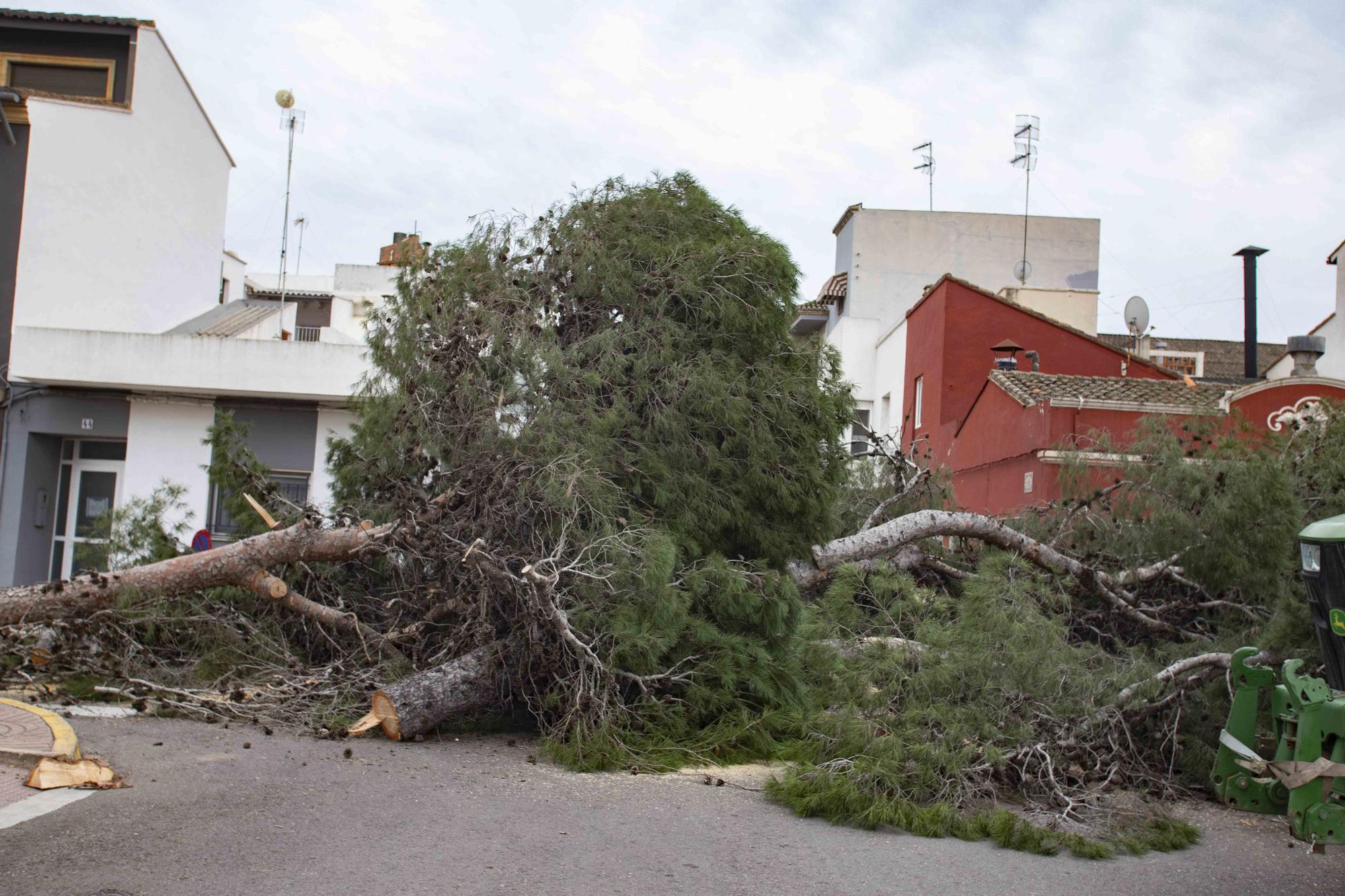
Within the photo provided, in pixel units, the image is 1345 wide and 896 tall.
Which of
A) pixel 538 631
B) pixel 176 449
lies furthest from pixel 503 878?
pixel 176 449

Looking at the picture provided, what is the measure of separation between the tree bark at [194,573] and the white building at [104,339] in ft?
26.0

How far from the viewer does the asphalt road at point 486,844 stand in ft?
15.0

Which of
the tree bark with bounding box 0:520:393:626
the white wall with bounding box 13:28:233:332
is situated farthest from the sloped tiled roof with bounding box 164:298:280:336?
the tree bark with bounding box 0:520:393:626

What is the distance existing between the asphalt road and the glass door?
13.4 m

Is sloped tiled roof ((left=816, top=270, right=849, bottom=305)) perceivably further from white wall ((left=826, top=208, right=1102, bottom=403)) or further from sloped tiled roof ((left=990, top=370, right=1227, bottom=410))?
sloped tiled roof ((left=990, top=370, right=1227, bottom=410))

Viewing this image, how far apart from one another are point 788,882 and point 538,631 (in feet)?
9.90

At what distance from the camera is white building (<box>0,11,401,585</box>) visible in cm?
1794

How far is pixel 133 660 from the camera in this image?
8.53 metres

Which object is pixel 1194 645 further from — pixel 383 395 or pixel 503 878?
pixel 383 395

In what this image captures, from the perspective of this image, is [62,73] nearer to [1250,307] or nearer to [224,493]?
[224,493]

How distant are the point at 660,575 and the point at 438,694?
173 centimetres

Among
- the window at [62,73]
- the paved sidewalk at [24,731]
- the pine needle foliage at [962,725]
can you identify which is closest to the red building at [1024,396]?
the pine needle foliage at [962,725]

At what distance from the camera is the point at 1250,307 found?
98.5 ft

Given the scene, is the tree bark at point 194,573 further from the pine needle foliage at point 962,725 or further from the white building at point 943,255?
the white building at point 943,255
